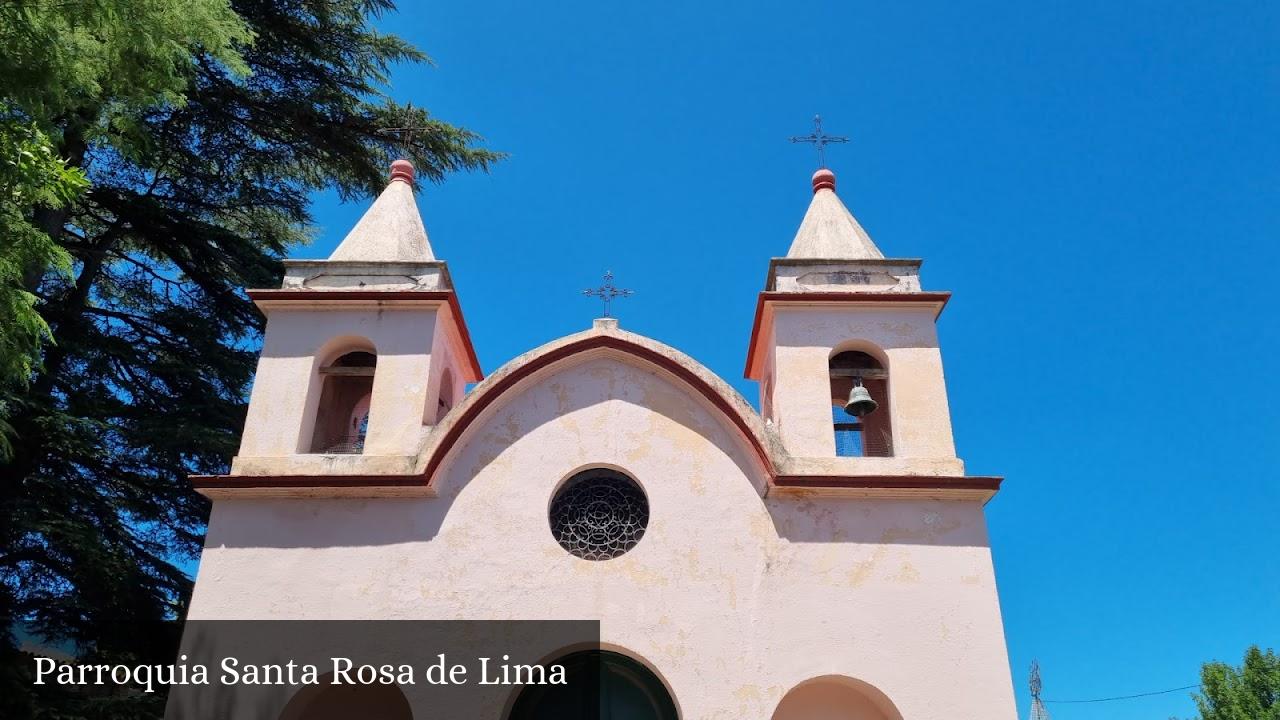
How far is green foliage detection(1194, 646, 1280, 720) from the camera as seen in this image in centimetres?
1952

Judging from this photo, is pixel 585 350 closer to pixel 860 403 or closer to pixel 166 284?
pixel 860 403

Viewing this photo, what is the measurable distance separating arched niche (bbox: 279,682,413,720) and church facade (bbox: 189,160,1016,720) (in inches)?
33.7

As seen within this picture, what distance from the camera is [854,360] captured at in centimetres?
959

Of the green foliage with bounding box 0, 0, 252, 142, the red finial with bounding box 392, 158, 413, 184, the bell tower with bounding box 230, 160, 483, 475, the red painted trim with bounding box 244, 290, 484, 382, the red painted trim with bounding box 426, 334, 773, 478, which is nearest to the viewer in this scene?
the green foliage with bounding box 0, 0, 252, 142

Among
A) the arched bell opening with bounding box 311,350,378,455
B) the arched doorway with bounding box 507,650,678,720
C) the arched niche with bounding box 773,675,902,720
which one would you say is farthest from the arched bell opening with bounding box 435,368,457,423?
the arched niche with bounding box 773,675,902,720

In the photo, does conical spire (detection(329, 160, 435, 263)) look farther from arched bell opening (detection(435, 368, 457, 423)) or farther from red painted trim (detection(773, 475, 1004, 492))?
red painted trim (detection(773, 475, 1004, 492))

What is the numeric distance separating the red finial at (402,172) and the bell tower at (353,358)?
1.16 m

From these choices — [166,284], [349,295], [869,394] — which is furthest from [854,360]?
[166,284]

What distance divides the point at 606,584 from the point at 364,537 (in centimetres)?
219

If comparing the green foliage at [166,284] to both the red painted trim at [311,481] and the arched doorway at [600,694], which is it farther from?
the arched doorway at [600,694]

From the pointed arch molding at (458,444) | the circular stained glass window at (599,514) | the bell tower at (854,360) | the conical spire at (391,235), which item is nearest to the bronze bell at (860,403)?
the bell tower at (854,360)

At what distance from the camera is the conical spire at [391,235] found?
10.0m

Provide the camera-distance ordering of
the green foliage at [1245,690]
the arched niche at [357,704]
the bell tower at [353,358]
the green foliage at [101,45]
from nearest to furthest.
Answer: the green foliage at [101,45] < the arched niche at [357,704] < the bell tower at [353,358] < the green foliage at [1245,690]

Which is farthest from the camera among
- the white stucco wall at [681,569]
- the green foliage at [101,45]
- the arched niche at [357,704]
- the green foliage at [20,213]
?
the arched niche at [357,704]
